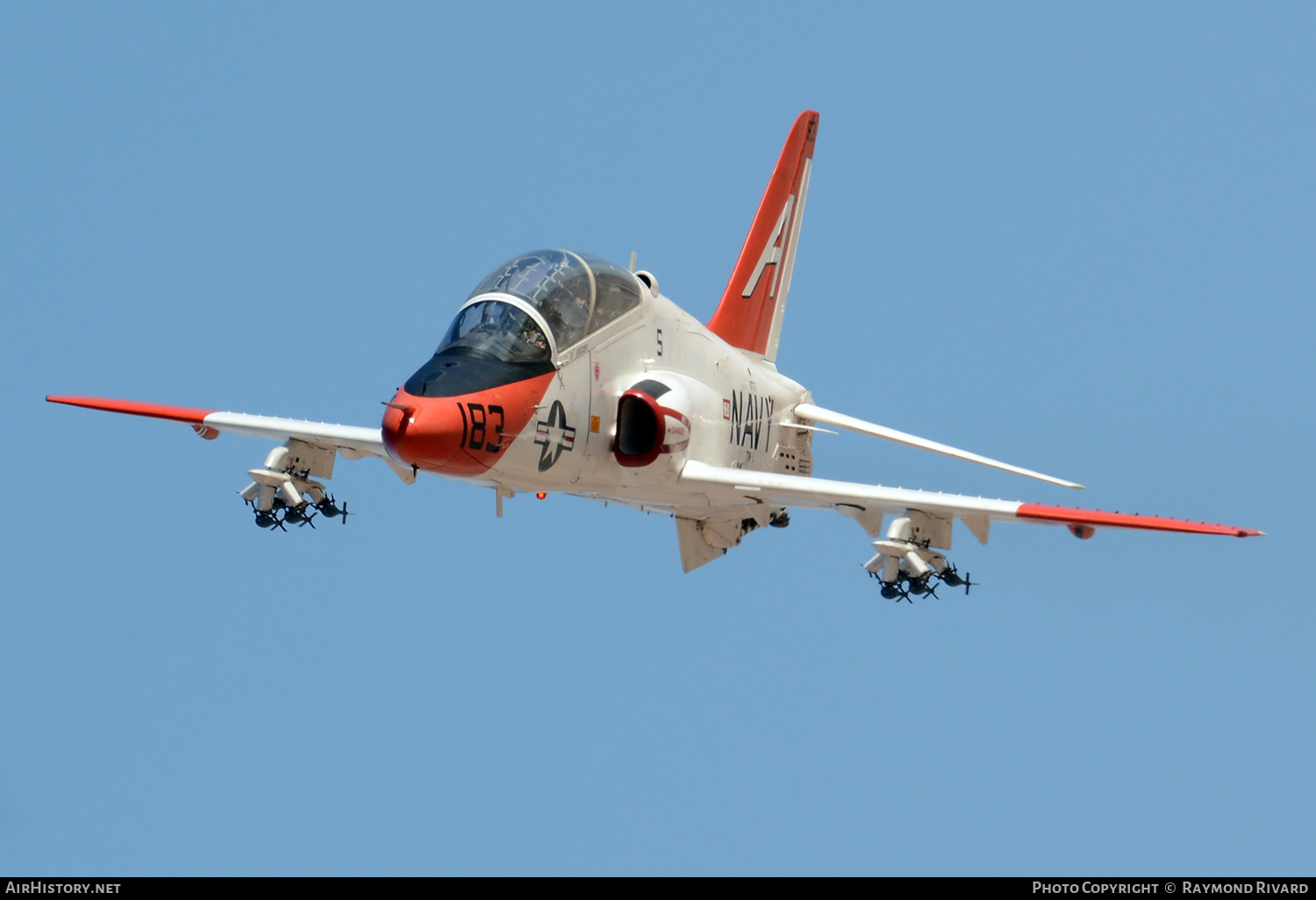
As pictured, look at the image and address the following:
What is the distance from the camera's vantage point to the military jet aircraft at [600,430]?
846 inches

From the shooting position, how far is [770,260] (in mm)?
30969

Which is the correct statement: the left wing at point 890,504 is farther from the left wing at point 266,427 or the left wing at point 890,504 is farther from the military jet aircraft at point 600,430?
the left wing at point 266,427

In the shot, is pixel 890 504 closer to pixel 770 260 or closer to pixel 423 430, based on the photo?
pixel 423 430

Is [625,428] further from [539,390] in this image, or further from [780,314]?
[780,314]

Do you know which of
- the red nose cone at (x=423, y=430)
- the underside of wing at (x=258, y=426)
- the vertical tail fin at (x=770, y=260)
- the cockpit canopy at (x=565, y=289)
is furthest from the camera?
the vertical tail fin at (x=770, y=260)

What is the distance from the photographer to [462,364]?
21734 millimetres

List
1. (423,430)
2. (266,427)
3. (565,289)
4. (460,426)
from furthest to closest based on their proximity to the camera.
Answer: (266,427) → (565,289) → (460,426) → (423,430)

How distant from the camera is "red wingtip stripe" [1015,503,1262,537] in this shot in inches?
818

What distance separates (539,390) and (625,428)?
1752 millimetres

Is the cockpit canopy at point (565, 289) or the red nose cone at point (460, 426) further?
the cockpit canopy at point (565, 289)

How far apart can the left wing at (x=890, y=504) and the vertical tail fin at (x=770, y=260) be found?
5.50 m

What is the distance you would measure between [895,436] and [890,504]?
4.18 metres

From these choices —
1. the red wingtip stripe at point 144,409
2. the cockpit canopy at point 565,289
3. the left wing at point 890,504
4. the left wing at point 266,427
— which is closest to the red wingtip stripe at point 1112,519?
the left wing at point 890,504

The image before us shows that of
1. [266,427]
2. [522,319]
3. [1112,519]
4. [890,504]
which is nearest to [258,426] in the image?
[266,427]
